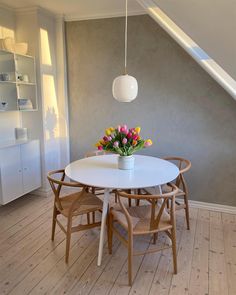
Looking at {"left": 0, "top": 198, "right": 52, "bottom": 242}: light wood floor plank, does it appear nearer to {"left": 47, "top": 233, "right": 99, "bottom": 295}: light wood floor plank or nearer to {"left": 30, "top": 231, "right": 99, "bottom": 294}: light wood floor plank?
{"left": 30, "top": 231, "right": 99, "bottom": 294}: light wood floor plank

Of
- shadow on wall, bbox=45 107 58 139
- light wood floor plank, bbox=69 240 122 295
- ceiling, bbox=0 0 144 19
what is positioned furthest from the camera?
shadow on wall, bbox=45 107 58 139

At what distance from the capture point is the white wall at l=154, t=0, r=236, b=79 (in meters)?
1.33

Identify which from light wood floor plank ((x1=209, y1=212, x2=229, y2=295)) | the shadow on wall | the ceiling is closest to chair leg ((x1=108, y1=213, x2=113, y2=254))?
light wood floor plank ((x1=209, y1=212, x2=229, y2=295))

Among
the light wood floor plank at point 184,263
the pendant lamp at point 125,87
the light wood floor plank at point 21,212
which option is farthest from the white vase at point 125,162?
the light wood floor plank at point 21,212

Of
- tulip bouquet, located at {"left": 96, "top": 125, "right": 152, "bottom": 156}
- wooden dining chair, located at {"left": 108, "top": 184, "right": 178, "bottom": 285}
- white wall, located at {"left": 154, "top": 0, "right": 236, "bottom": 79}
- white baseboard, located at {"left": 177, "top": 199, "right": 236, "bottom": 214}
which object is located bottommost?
white baseboard, located at {"left": 177, "top": 199, "right": 236, "bottom": 214}

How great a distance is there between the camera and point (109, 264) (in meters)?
2.25

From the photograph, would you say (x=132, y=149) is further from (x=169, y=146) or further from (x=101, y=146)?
(x=169, y=146)

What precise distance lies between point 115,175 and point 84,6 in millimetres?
2206

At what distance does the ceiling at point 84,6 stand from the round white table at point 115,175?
1867mm

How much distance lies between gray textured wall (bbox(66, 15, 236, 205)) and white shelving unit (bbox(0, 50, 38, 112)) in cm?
58

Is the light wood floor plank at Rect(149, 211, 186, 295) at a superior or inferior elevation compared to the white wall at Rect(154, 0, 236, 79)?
inferior

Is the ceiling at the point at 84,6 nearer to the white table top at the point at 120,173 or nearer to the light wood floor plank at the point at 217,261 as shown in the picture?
the white table top at the point at 120,173

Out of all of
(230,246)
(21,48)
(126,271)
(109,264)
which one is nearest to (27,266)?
(109,264)

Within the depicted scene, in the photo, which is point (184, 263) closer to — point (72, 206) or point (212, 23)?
point (72, 206)
